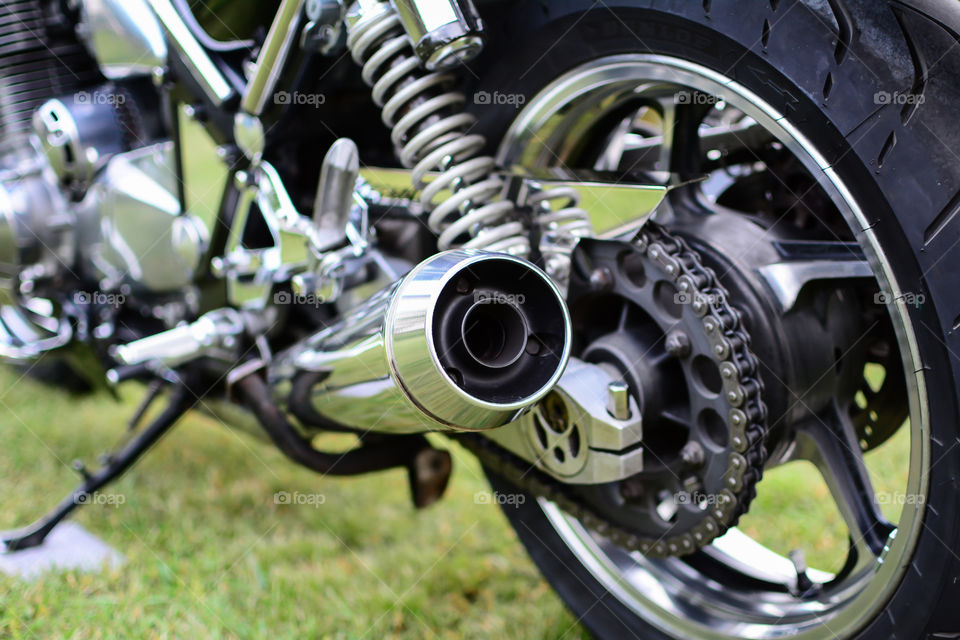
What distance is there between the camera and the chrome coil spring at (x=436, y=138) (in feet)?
4.44

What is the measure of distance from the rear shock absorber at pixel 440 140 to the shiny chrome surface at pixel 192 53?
0.38 metres

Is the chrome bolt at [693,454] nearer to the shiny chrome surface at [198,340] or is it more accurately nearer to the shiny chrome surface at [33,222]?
the shiny chrome surface at [198,340]

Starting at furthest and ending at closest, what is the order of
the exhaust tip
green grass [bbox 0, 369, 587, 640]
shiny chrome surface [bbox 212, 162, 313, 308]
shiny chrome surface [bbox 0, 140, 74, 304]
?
shiny chrome surface [bbox 0, 140, 74, 304]
green grass [bbox 0, 369, 587, 640]
shiny chrome surface [bbox 212, 162, 313, 308]
the exhaust tip

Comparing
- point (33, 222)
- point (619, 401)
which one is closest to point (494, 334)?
point (619, 401)

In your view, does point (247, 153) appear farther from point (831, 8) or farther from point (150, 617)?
point (831, 8)

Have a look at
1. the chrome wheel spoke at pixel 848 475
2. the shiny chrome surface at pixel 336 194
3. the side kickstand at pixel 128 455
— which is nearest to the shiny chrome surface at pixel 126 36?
the shiny chrome surface at pixel 336 194

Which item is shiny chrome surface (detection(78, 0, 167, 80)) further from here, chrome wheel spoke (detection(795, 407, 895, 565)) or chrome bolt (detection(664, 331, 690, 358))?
chrome wheel spoke (detection(795, 407, 895, 565))

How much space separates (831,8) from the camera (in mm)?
1048

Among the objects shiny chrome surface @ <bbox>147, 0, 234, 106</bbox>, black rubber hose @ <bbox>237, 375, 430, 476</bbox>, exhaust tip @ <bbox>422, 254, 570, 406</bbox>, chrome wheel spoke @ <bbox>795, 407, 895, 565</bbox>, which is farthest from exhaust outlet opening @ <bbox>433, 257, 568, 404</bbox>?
shiny chrome surface @ <bbox>147, 0, 234, 106</bbox>

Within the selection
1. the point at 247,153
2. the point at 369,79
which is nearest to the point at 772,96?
the point at 369,79

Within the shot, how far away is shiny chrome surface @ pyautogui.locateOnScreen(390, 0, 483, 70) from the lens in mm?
1248

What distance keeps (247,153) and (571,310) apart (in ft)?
2.44

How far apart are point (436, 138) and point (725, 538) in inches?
36.6

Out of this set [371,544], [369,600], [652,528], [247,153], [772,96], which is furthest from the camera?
[371,544]
